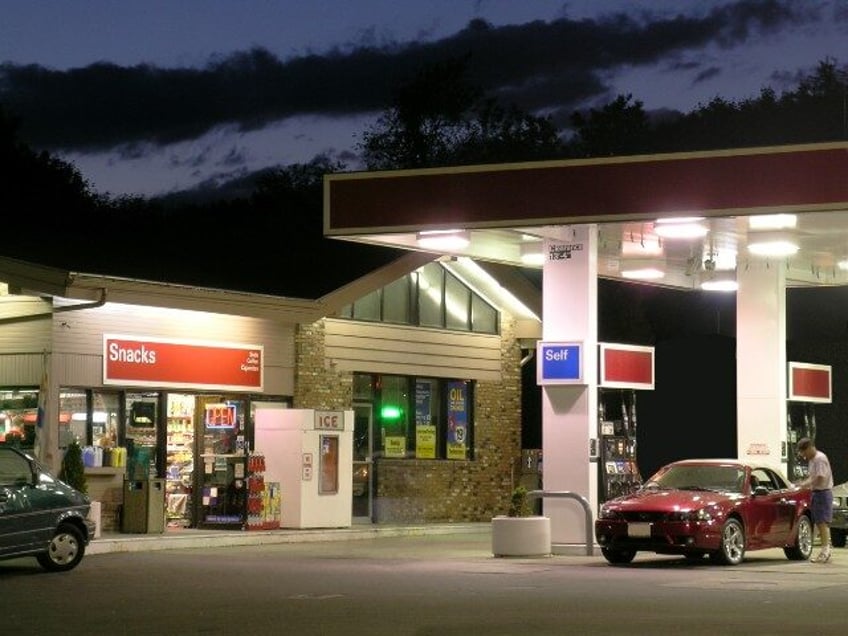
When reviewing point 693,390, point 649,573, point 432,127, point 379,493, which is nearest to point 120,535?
point 379,493

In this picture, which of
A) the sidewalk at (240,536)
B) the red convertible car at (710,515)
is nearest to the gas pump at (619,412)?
the red convertible car at (710,515)

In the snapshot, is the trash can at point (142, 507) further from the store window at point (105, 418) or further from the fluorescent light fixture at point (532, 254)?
the fluorescent light fixture at point (532, 254)

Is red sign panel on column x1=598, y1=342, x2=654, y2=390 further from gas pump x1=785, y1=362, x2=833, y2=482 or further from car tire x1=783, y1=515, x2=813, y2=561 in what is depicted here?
car tire x1=783, y1=515, x2=813, y2=561

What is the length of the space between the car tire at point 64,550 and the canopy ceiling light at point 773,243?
10.3m

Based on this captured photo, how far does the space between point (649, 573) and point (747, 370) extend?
794 cm

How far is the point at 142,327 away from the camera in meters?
27.6

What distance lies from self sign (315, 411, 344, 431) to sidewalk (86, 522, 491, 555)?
185cm

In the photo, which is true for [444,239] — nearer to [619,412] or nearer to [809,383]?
[619,412]

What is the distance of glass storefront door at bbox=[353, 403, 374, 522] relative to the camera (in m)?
32.0

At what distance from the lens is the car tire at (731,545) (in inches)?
829

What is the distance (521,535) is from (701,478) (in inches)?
106

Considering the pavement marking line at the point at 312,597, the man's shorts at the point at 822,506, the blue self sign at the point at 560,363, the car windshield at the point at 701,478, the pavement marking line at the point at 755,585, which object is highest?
the blue self sign at the point at 560,363

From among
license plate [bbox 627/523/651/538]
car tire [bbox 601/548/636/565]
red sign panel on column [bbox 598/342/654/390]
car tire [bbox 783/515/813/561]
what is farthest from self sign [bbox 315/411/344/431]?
car tire [bbox 783/515/813/561]

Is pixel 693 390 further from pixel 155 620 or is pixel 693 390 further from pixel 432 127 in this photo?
pixel 432 127
